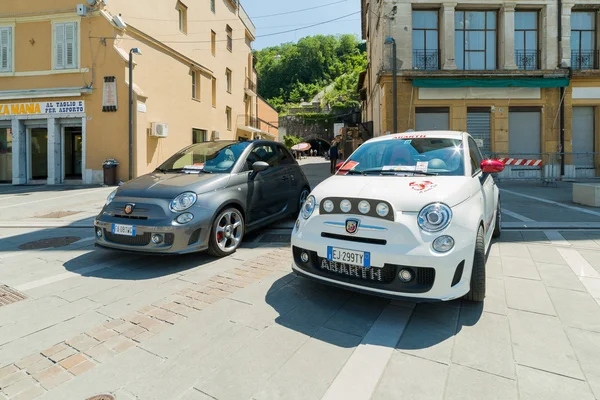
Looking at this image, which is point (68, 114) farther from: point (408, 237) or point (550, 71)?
point (550, 71)

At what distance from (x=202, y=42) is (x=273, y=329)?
21158 mm

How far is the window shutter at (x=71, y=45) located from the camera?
14.6 meters

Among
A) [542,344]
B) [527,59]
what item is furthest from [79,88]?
[527,59]

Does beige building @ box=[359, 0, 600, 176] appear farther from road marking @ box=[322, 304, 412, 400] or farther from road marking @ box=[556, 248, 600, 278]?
road marking @ box=[322, 304, 412, 400]

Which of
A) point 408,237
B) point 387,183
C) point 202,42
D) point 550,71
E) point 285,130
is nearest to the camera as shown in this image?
point 408,237

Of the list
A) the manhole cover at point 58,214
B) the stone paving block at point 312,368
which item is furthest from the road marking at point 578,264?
the manhole cover at point 58,214

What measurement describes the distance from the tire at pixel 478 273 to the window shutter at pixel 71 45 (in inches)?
658

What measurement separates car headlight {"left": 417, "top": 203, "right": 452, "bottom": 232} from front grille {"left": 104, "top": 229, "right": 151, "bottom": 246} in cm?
304

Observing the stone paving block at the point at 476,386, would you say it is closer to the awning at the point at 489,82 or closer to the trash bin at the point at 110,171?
the trash bin at the point at 110,171

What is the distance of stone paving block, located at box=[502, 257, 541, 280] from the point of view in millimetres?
4027

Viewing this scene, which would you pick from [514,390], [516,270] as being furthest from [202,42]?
[514,390]

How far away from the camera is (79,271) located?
4.32 metres

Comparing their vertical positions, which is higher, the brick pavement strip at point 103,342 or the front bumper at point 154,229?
the front bumper at point 154,229

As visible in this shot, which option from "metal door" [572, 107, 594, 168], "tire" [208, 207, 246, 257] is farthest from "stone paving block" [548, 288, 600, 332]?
"metal door" [572, 107, 594, 168]
